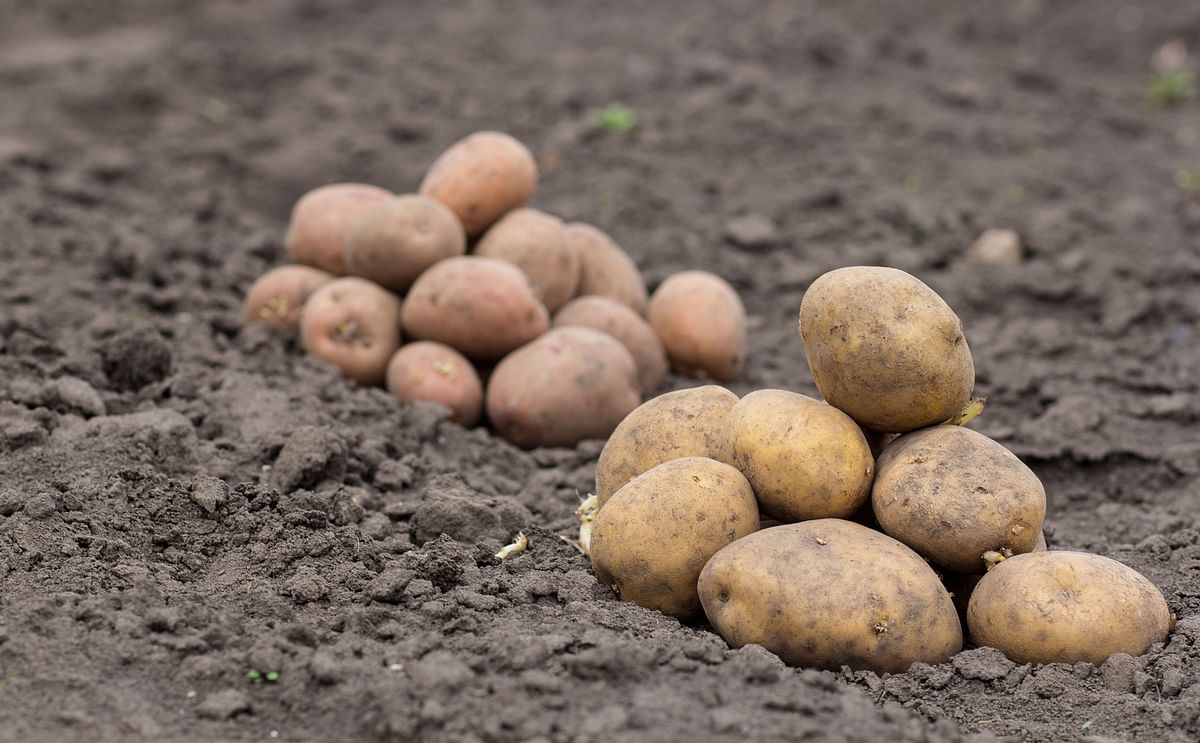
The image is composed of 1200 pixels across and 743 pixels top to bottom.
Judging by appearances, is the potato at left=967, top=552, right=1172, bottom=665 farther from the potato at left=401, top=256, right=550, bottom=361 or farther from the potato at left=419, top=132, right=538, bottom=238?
the potato at left=419, top=132, right=538, bottom=238

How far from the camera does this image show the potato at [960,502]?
3166mm

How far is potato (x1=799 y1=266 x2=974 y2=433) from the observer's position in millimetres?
3193

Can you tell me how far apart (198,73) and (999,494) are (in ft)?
22.8

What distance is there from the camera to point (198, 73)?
8.65m

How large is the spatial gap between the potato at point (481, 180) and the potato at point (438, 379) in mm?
577

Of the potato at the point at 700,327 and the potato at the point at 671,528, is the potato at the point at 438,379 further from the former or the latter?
the potato at the point at 671,528

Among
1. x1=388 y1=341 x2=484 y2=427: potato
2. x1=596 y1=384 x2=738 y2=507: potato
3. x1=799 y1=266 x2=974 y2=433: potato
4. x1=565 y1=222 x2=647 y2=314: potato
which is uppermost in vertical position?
x1=799 y1=266 x2=974 y2=433: potato

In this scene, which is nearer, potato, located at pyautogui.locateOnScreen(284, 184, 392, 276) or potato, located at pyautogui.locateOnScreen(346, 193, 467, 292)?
potato, located at pyautogui.locateOnScreen(346, 193, 467, 292)

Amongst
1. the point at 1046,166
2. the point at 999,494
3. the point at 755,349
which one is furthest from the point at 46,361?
the point at 1046,166

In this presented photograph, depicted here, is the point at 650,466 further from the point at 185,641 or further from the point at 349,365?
the point at 349,365

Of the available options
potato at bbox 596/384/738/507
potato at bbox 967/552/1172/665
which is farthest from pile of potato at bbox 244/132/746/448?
potato at bbox 967/552/1172/665

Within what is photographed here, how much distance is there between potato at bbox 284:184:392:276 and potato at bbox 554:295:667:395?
0.90 metres

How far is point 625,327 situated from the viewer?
506 centimetres

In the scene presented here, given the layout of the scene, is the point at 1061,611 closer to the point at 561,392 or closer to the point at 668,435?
the point at 668,435
